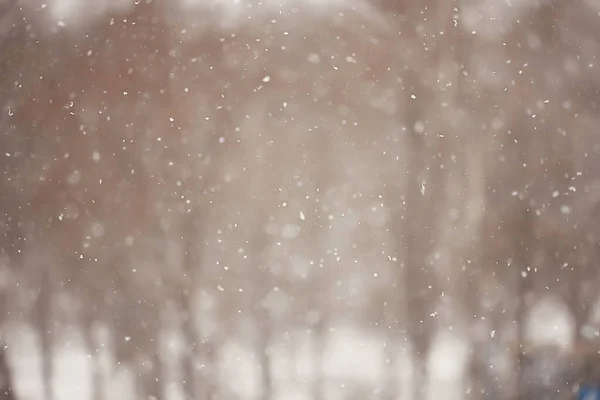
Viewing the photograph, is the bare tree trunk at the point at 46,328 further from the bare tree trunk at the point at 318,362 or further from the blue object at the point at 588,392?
the blue object at the point at 588,392

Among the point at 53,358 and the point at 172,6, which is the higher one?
the point at 172,6

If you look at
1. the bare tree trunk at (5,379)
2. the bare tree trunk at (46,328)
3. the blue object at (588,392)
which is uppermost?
the bare tree trunk at (46,328)

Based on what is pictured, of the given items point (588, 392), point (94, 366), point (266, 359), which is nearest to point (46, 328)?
point (94, 366)

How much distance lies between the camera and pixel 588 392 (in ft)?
1.50

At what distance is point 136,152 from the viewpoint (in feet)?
1.35

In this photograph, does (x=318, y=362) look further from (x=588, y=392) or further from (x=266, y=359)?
(x=588, y=392)

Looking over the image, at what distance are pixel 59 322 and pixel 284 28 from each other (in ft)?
0.80

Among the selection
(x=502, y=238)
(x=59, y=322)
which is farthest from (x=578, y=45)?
(x=59, y=322)

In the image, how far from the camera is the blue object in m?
0.46

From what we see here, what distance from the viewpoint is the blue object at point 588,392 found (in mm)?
456

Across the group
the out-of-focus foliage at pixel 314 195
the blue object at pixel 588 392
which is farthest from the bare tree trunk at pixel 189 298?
the blue object at pixel 588 392

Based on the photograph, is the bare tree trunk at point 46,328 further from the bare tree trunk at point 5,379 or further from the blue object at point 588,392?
the blue object at point 588,392

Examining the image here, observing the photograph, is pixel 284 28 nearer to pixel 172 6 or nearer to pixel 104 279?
pixel 172 6

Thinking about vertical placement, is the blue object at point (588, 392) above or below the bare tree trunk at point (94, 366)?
below
